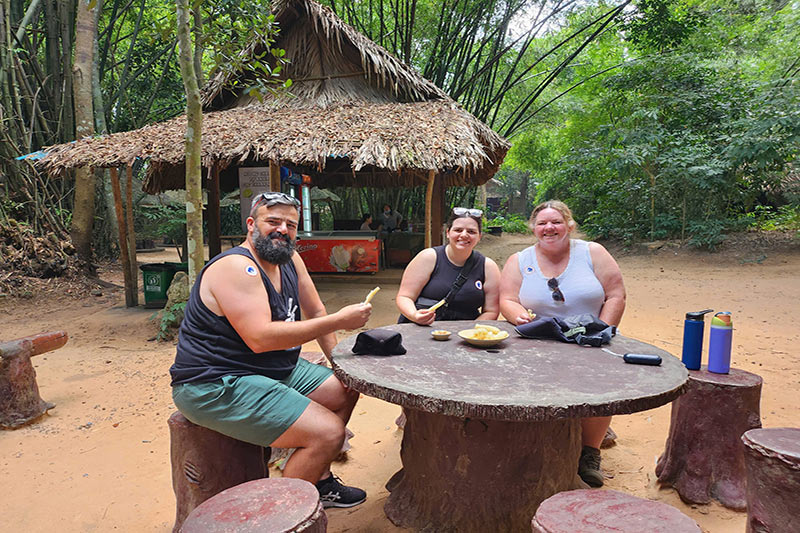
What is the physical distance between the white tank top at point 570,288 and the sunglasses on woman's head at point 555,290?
15mm

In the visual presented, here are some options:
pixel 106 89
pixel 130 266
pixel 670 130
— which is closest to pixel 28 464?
pixel 130 266

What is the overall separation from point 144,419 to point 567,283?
3.03 m

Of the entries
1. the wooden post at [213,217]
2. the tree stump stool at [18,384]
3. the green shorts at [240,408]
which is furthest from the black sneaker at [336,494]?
the wooden post at [213,217]

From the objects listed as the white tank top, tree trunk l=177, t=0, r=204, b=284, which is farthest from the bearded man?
tree trunk l=177, t=0, r=204, b=284

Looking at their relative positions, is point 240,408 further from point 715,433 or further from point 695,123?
point 695,123

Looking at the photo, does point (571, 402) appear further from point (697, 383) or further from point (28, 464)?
point (28, 464)

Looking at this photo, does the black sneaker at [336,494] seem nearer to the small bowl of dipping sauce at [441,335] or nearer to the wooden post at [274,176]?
the small bowl of dipping sauce at [441,335]

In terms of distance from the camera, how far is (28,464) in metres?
2.81

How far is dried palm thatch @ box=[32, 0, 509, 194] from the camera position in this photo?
20.1 feet

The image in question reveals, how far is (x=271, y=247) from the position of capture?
2.09m

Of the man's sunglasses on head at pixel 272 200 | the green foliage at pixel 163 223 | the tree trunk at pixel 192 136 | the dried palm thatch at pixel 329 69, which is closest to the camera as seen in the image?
the man's sunglasses on head at pixel 272 200

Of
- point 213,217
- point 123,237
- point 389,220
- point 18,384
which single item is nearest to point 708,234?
point 389,220

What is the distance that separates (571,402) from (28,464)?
3.08 metres

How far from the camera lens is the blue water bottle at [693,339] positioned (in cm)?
227
